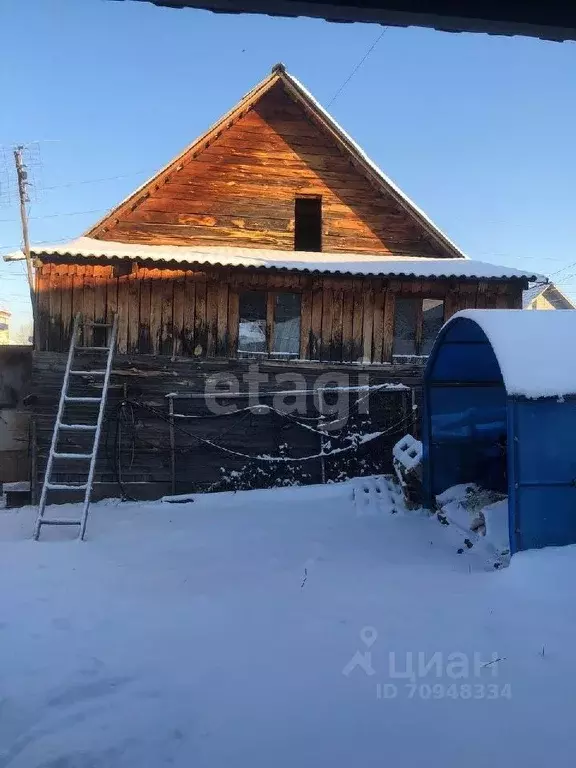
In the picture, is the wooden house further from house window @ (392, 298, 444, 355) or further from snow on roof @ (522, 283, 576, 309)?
snow on roof @ (522, 283, 576, 309)

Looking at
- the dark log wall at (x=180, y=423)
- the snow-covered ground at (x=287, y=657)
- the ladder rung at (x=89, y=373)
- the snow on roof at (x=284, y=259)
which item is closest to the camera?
the snow-covered ground at (x=287, y=657)

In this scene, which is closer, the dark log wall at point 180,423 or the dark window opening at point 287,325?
the dark log wall at point 180,423

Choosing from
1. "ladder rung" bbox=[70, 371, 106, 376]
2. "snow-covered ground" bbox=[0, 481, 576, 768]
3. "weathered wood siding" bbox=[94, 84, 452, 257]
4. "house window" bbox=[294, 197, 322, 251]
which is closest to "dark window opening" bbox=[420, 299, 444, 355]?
"weathered wood siding" bbox=[94, 84, 452, 257]

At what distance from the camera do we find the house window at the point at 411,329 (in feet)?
34.6

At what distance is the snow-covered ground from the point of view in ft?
9.48

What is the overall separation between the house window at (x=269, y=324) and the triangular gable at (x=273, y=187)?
126cm

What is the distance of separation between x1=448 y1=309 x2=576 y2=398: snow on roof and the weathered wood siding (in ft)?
16.7

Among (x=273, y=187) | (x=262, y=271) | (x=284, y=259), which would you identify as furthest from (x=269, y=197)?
(x=262, y=271)

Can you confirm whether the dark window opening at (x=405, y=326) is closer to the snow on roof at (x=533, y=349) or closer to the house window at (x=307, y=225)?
the house window at (x=307, y=225)

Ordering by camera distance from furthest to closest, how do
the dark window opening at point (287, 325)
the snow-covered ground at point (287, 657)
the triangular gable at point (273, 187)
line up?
1. the triangular gable at point (273, 187)
2. the dark window opening at point (287, 325)
3. the snow-covered ground at point (287, 657)

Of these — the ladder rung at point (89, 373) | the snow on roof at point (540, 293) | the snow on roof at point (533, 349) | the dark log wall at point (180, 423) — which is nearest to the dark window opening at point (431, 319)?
the dark log wall at point (180, 423)

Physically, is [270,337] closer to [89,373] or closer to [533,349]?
[89,373]

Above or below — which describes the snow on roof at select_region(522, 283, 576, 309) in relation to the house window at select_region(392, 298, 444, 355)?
above

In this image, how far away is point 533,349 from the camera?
18.7 feet
